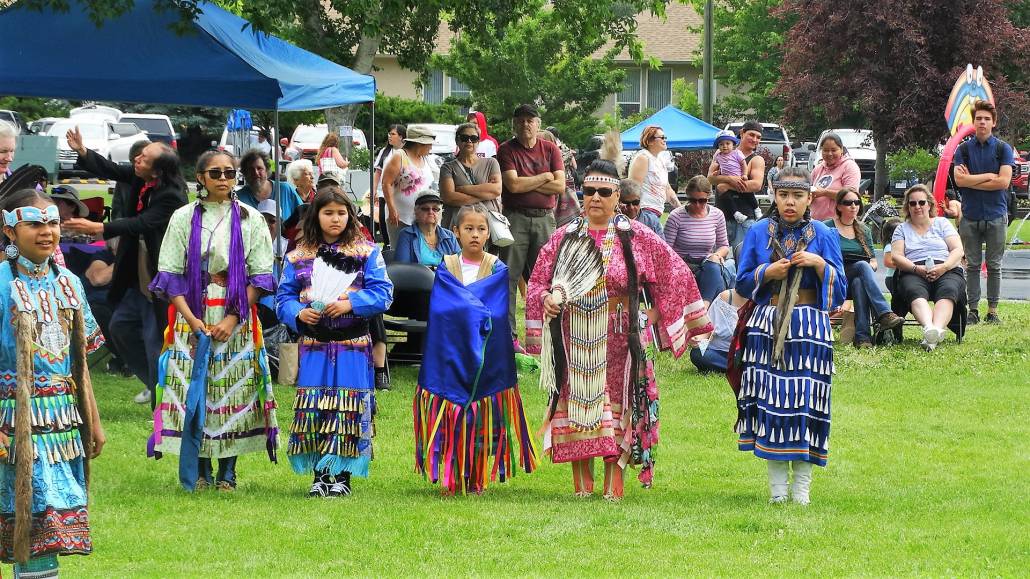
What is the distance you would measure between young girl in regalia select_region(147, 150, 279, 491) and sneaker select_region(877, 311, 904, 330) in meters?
6.58

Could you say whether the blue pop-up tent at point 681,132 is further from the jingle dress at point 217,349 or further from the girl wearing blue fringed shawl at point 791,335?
the jingle dress at point 217,349

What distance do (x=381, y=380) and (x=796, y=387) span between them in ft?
14.4

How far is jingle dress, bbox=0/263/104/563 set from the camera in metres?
5.19

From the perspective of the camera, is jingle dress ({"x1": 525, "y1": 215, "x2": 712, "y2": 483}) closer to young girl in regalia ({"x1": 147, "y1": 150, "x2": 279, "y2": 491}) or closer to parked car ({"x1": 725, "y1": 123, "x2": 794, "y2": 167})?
young girl in regalia ({"x1": 147, "y1": 150, "x2": 279, "y2": 491})

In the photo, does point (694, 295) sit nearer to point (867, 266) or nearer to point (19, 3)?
point (867, 266)

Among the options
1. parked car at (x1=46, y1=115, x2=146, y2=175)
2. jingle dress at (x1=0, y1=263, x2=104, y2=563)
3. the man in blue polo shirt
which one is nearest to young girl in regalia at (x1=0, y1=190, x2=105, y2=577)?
jingle dress at (x1=0, y1=263, x2=104, y2=563)

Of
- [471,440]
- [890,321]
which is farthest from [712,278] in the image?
[471,440]

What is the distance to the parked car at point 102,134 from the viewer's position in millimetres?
32438

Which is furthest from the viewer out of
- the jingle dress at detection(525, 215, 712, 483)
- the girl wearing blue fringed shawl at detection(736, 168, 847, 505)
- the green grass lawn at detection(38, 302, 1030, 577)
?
the jingle dress at detection(525, 215, 712, 483)

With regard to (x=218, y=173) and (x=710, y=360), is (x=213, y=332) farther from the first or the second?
(x=710, y=360)

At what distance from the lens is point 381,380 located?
427 inches

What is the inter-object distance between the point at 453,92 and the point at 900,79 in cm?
2323

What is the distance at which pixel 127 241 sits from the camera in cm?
916

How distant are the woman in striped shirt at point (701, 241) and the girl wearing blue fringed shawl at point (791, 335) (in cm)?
511
